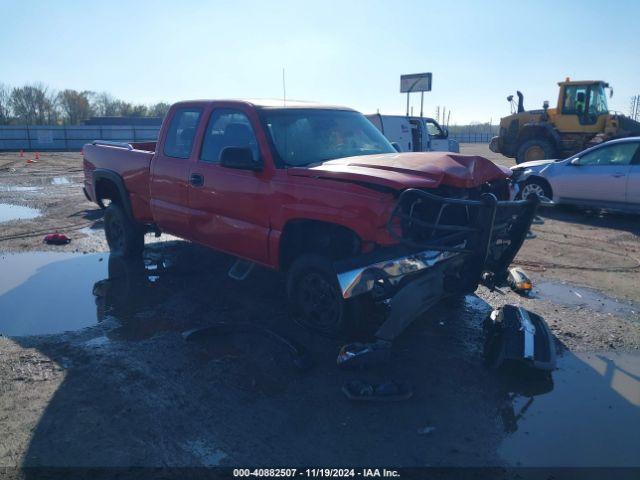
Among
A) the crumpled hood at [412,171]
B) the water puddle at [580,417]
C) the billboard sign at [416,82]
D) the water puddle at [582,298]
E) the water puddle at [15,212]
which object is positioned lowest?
the water puddle at [580,417]

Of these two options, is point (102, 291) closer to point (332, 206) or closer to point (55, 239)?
point (55, 239)

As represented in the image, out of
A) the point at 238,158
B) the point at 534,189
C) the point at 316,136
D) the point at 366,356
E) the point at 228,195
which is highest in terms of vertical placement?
the point at 316,136

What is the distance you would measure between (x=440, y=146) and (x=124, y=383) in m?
15.9

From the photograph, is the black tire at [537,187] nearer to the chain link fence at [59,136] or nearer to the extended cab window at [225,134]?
the extended cab window at [225,134]

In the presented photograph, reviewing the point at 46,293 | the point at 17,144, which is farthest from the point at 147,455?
the point at 17,144

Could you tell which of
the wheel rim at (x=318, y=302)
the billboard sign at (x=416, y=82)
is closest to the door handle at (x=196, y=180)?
the wheel rim at (x=318, y=302)

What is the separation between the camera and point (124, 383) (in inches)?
148

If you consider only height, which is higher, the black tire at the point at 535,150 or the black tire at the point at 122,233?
the black tire at the point at 535,150

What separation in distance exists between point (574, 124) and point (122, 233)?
15109mm

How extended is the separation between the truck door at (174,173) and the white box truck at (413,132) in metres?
9.68

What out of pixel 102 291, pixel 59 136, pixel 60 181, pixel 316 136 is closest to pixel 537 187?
pixel 316 136

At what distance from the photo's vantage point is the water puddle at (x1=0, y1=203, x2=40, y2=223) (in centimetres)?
1007

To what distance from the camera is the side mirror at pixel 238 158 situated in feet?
15.0

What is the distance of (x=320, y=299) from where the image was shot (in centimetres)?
446
